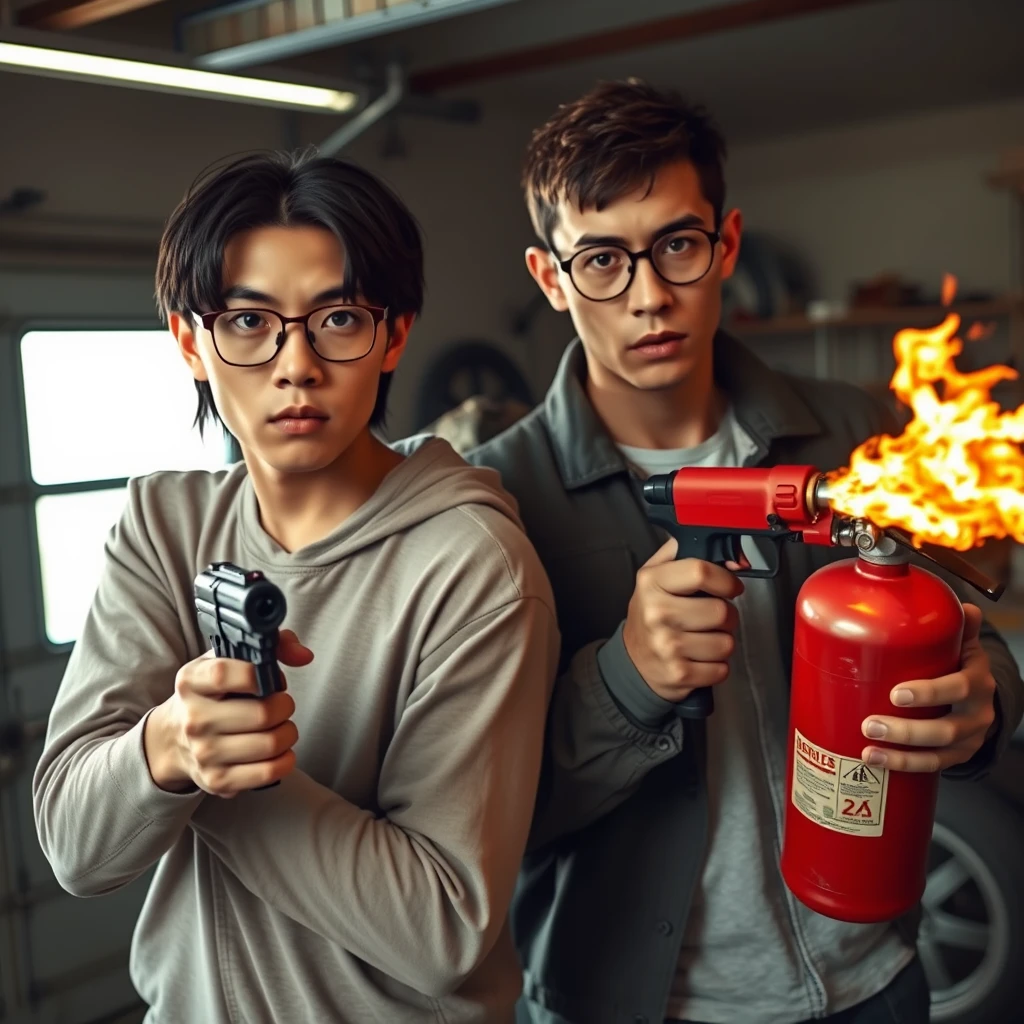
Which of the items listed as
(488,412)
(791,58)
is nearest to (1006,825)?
(488,412)

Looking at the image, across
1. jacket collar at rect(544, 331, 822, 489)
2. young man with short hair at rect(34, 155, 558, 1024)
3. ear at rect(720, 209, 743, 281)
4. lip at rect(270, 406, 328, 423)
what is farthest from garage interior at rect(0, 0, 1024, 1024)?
lip at rect(270, 406, 328, 423)

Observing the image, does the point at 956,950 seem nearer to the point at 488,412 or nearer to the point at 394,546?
the point at 488,412

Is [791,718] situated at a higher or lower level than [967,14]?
lower

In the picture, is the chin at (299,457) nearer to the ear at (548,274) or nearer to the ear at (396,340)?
the ear at (396,340)

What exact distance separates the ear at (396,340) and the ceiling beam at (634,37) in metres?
2.01

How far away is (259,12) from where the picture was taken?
2.44 metres

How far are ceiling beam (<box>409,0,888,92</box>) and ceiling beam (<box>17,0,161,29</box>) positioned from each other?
1247 millimetres

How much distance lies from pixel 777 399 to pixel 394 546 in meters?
0.59

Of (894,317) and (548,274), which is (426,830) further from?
(894,317)

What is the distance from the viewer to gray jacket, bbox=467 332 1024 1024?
1.17 m

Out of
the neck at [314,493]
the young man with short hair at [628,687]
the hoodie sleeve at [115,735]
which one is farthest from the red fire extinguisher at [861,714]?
the hoodie sleeve at [115,735]

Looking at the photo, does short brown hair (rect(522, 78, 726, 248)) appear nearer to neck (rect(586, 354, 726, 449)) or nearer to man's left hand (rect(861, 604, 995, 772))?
neck (rect(586, 354, 726, 449))

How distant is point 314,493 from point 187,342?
0.22 meters

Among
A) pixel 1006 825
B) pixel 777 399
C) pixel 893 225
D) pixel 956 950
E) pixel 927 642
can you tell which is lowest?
pixel 956 950
